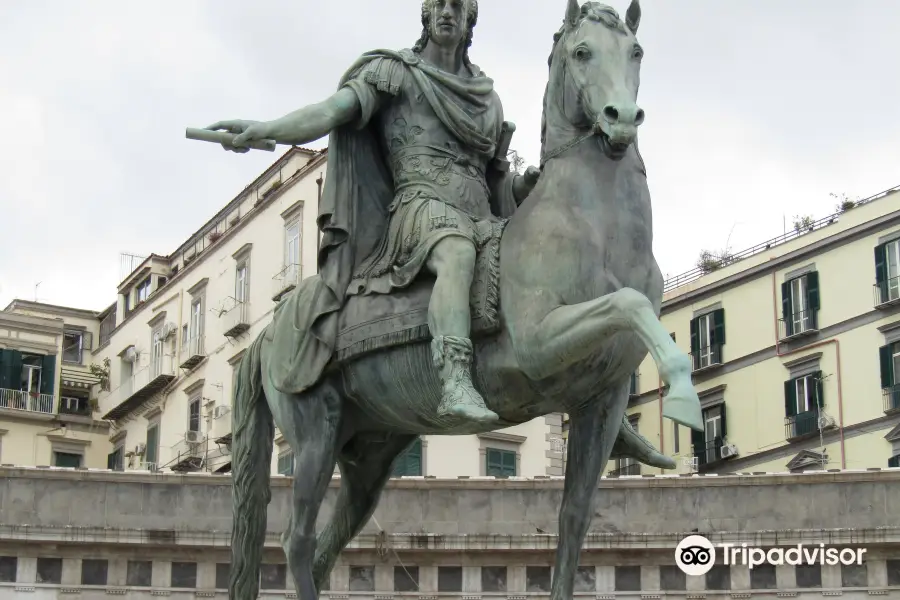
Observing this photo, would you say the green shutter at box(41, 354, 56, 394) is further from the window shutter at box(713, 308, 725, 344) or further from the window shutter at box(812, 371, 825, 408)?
the window shutter at box(812, 371, 825, 408)

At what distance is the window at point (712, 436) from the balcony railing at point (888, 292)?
7568mm

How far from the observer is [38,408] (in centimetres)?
7312

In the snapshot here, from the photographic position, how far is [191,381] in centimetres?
6775

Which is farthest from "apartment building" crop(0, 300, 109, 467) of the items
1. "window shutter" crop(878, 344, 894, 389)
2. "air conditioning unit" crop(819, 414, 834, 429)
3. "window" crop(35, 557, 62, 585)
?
"window shutter" crop(878, 344, 894, 389)

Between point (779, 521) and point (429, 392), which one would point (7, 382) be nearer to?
point (779, 521)

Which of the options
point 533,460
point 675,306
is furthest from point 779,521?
point 675,306

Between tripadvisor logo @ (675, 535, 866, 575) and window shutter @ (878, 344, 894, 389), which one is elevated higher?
window shutter @ (878, 344, 894, 389)

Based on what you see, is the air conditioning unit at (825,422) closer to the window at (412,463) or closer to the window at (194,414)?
the window at (412,463)

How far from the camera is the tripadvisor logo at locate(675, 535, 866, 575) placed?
4516 centimetres

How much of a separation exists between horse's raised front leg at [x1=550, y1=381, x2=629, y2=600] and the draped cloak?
1727 millimetres

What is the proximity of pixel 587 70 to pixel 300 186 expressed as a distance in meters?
47.8

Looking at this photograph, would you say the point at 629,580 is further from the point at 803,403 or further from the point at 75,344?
the point at 75,344

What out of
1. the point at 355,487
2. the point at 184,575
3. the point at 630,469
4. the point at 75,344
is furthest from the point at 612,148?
the point at 75,344

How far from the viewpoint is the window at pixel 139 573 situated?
46.5 m
